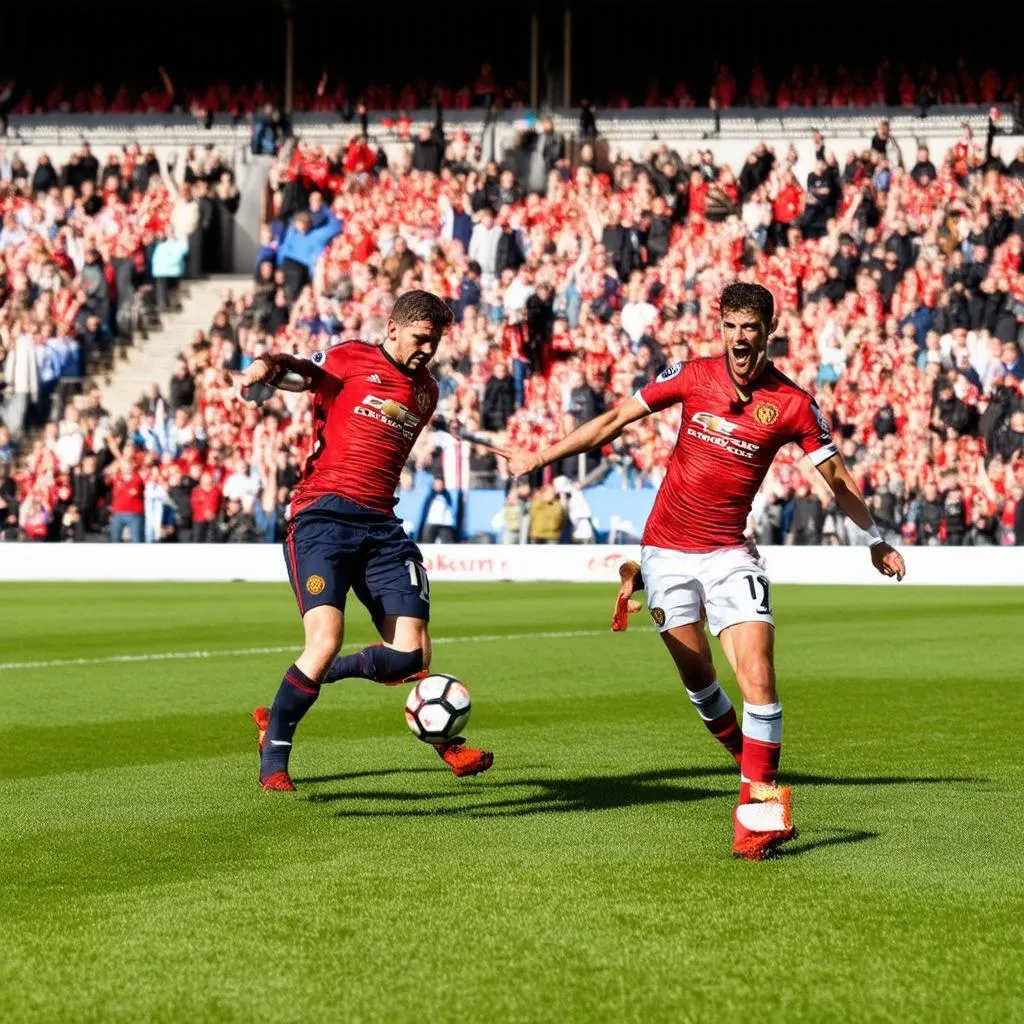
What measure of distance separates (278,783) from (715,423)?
2642 millimetres

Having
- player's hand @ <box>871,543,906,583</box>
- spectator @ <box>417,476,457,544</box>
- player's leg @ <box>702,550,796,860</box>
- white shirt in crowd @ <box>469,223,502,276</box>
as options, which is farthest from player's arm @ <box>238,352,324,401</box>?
white shirt in crowd @ <box>469,223,502,276</box>

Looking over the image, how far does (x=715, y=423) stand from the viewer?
804 centimetres

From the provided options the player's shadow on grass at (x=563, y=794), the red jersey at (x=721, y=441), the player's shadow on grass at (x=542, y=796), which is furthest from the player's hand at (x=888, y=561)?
the player's shadow on grass at (x=542, y=796)

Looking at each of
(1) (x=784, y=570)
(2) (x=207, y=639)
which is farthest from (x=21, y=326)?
(2) (x=207, y=639)

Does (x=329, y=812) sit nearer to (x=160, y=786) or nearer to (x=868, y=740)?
(x=160, y=786)

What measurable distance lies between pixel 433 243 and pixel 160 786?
78.9 ft

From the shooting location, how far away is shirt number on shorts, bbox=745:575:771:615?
302 inches

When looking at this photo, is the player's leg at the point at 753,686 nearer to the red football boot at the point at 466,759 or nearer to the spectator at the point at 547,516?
the red football boot at the point at 466,759

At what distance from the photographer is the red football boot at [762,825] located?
7055 mm

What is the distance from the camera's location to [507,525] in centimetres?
2845

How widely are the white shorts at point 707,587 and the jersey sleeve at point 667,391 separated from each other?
63cm

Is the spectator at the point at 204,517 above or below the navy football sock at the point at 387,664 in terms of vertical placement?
below

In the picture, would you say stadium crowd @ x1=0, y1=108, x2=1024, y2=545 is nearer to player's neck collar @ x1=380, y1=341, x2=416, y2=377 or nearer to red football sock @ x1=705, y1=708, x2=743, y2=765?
player's neck collar @ x1=380, y1=341, x2=416, y2=377

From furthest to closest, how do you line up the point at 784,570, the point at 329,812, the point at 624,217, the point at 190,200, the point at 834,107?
the point at 834,107 → the point at 190,200 → the point at 624,217 → the point at 784,570 → the point at 329,812
